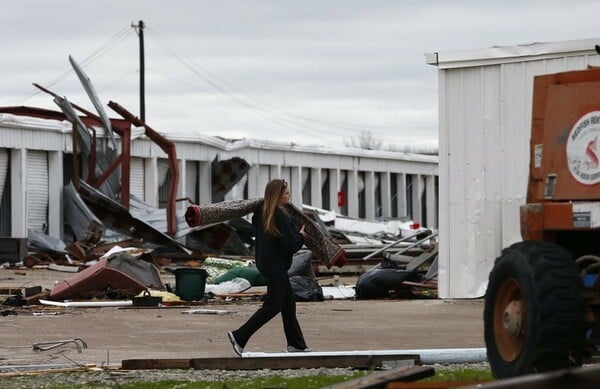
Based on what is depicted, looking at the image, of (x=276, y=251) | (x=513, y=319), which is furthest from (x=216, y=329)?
(x=513, y=319)

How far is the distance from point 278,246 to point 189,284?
8812 millimetres

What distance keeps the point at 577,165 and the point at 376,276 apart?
44.0ft

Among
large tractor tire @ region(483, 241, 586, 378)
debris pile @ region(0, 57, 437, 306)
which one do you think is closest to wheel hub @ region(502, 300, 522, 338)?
large tractor tire @ region(483, 241, 586, 378)

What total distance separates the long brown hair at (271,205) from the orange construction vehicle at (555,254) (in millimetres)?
3572

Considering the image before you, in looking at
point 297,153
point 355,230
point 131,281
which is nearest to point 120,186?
point 355,230

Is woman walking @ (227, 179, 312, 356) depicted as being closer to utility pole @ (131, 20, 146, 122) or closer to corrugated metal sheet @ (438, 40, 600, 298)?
corrugated metal sheet @ (438, 40, 600, 298)

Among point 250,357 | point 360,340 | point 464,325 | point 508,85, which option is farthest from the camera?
point 508,85

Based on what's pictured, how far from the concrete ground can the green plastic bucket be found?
318 millimetres

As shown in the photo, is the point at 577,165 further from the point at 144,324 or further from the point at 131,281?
the point at 131,281

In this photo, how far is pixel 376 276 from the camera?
24281 millimetres

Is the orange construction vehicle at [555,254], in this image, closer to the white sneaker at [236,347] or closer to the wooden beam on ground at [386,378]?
the wooden beam on ground at [386,378]

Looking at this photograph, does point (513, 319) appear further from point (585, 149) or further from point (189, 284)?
point (189, 284)

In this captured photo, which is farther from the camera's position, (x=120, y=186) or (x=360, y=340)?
(x=120, y=186)

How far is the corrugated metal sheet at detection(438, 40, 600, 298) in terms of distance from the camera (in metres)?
22.2
